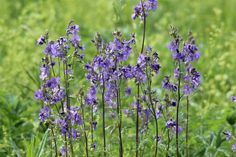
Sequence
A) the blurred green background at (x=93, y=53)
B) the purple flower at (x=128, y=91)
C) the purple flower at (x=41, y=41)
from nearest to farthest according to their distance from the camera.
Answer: the purple flower at (x=41, y=41)
the purple flower at (x=128, y=91)
the blurred green background at (x=93, y=53)

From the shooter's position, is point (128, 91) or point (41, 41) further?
point (128, 91)

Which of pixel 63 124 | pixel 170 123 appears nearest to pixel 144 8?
pixel 170 123

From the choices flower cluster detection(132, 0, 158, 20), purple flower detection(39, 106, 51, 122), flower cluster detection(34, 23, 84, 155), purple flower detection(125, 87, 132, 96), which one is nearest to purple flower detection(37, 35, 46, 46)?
flower cluster detection(34, 23, 84, 155)

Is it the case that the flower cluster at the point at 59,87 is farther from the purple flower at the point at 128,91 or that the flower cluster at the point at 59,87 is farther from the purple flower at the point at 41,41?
the purple flower at the point at 128,91

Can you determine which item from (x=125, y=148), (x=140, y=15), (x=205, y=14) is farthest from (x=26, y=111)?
(x=205, y=14)

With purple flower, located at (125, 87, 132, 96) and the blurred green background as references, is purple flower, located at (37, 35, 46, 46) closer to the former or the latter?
purple flower, located at (125, 87, 132, 96)

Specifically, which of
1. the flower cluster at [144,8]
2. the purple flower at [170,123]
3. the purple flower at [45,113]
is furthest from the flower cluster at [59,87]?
the purple flower at [170,123]

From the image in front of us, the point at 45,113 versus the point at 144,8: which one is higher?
the point at 144,8

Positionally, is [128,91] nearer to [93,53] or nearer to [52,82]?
[52,82]
